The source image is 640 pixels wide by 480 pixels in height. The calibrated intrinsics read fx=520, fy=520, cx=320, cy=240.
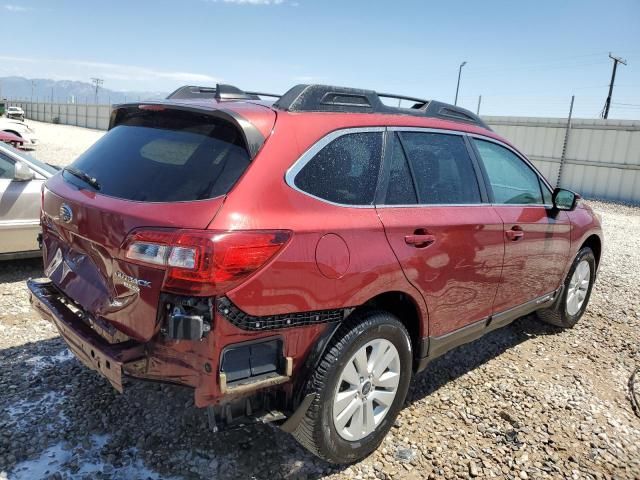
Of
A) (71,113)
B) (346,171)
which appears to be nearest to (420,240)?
(346,171)

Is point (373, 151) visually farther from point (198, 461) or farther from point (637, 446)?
point (637, 446)

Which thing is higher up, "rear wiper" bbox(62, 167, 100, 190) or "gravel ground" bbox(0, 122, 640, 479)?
"rear wiper" bbox(62, 167, 100, 190)

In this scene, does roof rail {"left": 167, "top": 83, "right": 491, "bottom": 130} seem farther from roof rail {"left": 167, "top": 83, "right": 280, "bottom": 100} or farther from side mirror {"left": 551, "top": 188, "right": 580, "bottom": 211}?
side mirror {"left": 551, "top": 188, "right": 580, "bottom": 211}

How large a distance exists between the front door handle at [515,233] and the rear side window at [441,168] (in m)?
0.35

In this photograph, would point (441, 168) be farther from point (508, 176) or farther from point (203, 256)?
point (203, 256)

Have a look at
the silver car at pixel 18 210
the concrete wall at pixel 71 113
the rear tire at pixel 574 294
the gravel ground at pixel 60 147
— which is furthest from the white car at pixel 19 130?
the concrete wall at pixel 71 113

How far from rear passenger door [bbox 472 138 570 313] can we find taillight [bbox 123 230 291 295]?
2012 mm

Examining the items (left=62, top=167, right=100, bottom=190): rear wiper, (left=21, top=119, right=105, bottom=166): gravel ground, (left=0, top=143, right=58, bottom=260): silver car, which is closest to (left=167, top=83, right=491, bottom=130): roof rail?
(left=62, top=167, right=100, bottom=190): rear wiper

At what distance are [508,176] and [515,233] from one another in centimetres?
53

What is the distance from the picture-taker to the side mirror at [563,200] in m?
4.16

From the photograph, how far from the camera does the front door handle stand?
3.52 metres

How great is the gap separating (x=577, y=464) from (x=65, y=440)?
9.33ft

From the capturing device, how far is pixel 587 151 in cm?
1722

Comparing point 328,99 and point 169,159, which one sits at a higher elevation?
point 328,99
